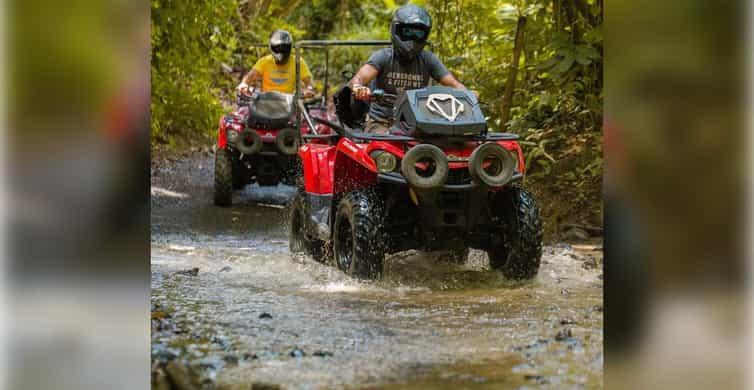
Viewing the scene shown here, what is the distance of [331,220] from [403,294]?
0.85m

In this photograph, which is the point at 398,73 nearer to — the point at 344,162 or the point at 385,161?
the point at 344,162

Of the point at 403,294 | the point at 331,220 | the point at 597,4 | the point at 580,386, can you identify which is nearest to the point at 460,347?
the point at 580,386

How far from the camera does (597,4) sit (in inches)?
333

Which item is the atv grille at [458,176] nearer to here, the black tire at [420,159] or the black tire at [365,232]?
the black tire at [420,159]

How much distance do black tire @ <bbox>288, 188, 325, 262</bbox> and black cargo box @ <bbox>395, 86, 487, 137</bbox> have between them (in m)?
1.14

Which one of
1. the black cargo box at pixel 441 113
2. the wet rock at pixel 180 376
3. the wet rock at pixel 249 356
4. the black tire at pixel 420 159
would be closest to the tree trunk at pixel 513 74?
the black cargo box at pixel 441 113

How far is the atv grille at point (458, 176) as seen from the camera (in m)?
5.15

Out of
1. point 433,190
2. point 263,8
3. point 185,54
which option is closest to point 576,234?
point 433,190

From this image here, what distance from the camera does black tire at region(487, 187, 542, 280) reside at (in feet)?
17.4

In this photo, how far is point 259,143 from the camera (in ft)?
29.7

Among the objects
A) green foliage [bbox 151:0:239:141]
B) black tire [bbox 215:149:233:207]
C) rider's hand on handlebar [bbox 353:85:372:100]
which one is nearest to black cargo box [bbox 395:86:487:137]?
rider's hand on handlebar [bbox 353:85:372:100]

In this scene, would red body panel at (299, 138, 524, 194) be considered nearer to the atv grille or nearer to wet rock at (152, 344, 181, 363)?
the atv grille
